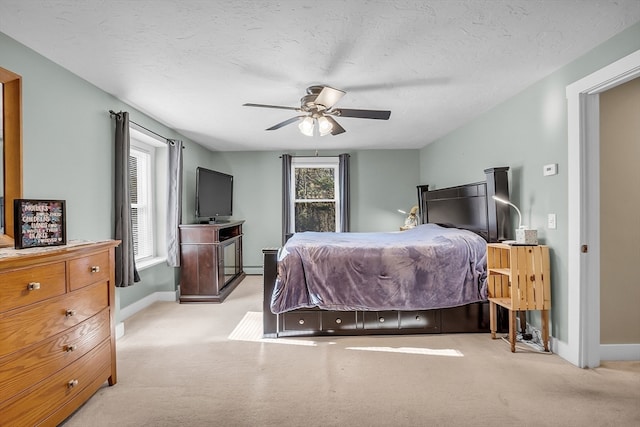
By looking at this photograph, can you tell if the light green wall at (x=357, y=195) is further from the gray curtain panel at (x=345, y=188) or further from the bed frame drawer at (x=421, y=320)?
the bed frame drawer at (x=421, y=320)

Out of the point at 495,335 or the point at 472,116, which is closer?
the point at 495,335

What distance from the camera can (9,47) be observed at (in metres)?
2.05

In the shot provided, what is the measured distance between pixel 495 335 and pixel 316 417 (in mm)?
1968

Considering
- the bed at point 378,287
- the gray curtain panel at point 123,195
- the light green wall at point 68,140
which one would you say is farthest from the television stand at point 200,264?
the bed at point 378,287

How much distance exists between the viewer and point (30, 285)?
5.13 feet

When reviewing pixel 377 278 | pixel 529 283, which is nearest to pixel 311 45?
pixel 377 278

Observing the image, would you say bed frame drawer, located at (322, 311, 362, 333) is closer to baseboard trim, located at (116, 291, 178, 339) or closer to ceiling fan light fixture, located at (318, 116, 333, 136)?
ceiling fan light fixture, located at (318, 116, 333, 136)

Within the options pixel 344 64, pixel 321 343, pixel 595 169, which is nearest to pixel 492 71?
pixel 595 169

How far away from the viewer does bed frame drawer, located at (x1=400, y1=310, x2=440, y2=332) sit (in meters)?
3.03

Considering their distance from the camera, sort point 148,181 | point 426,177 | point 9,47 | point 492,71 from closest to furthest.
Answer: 1. point 9,47
2. point 492,71
3. point 148,181
4. point 426,177

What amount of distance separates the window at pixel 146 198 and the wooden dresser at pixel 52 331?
2033 mm

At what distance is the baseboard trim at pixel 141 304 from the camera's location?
3094mm

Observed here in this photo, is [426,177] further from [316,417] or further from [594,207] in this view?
[316,417]

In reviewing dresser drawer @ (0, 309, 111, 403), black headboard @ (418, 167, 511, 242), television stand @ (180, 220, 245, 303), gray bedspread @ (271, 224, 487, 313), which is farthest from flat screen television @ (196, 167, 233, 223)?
black headboard @ (418, 167, 511, 242)
